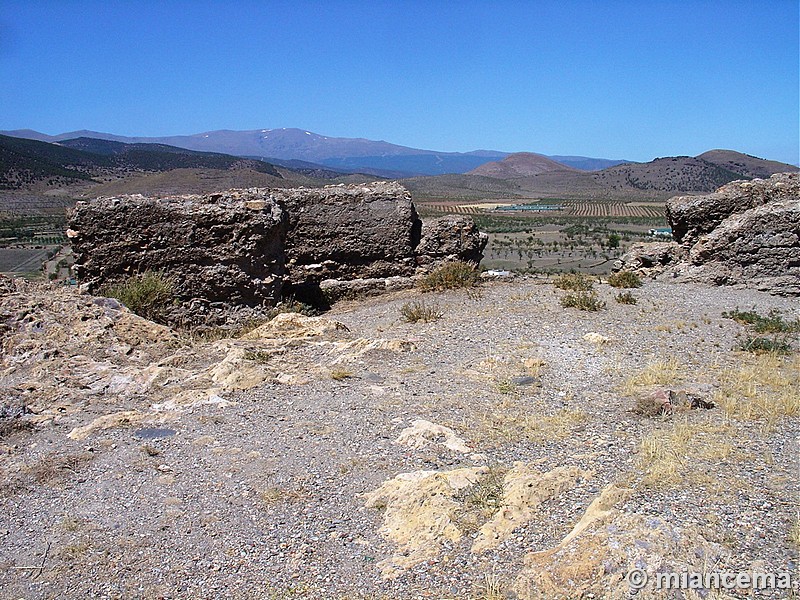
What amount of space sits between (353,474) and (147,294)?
17.3 ft

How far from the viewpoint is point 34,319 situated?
7.15m

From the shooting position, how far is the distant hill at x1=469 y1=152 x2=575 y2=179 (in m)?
136

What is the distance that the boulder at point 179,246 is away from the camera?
888 cm

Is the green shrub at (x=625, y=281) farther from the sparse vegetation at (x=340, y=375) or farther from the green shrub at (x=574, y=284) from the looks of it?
the sparse vegetation at (x=340, y=375)

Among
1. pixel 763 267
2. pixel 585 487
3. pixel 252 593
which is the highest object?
pixel 763 267

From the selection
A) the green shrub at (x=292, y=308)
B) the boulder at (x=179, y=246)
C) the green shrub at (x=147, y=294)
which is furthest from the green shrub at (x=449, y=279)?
the green shrub at (x=147, y=294)

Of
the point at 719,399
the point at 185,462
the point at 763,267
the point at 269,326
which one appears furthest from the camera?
the point at 763,267

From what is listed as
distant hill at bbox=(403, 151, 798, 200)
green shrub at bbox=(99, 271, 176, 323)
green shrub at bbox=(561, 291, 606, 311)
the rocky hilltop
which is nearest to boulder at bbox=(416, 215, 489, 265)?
the rocky hilltop

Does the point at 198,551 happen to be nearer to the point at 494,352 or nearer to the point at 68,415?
the point at 68,415

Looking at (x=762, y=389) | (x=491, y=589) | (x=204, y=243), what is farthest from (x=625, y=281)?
(x=491, y=589)

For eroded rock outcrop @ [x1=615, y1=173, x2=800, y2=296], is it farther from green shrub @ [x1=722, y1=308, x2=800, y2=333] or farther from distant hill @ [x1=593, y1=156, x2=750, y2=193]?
distant hill @ [x1=593, y1=156, x2=750, y2=193]

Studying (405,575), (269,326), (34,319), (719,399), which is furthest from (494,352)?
(34,319)

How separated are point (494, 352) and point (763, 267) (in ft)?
19.6

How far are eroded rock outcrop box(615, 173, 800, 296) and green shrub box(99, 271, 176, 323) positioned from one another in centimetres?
818
